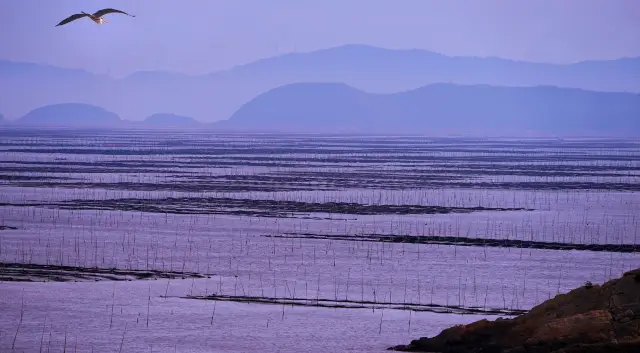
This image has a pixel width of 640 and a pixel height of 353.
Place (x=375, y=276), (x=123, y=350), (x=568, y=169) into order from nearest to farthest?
(x=123, y=350)
(x=375, y=276)
(x=568, y=169)

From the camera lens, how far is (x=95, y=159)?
7825cm

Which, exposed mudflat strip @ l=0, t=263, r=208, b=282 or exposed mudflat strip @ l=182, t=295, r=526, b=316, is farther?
exposed mudflat strip @ l=0, t=263, r=208, b=282

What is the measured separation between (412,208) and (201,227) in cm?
997

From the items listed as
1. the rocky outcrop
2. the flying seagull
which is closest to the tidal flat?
the rocky outcrop

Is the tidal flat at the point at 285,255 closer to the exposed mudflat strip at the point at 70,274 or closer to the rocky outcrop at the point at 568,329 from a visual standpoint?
the exposed mudflat strip at the point at 70,274

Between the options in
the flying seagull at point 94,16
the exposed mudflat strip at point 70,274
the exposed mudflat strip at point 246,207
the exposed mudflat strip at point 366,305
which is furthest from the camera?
the exposed mudflat strip at point 246,207

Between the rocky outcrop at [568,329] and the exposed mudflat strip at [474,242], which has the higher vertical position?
the rocky outcrop at [568,329]

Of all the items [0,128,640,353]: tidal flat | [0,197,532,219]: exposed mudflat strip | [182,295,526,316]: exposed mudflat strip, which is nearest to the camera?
[0,128,640,353]: tidal flat

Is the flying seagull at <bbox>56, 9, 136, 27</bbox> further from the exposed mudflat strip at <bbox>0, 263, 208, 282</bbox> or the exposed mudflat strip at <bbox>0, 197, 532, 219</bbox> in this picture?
the exposed mudflat strip at <bbox>0, 197, 532, 219</bbox>

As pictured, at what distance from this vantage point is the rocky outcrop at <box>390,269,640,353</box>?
16.4 metres

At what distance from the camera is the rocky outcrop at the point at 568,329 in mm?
16438

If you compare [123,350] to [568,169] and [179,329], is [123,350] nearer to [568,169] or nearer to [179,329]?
[179,329]

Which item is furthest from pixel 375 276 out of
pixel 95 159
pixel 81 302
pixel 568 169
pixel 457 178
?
pixel 95 159

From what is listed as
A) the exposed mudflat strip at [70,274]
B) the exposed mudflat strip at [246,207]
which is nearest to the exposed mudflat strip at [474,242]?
the exposed mudflat strip at [246,207]
